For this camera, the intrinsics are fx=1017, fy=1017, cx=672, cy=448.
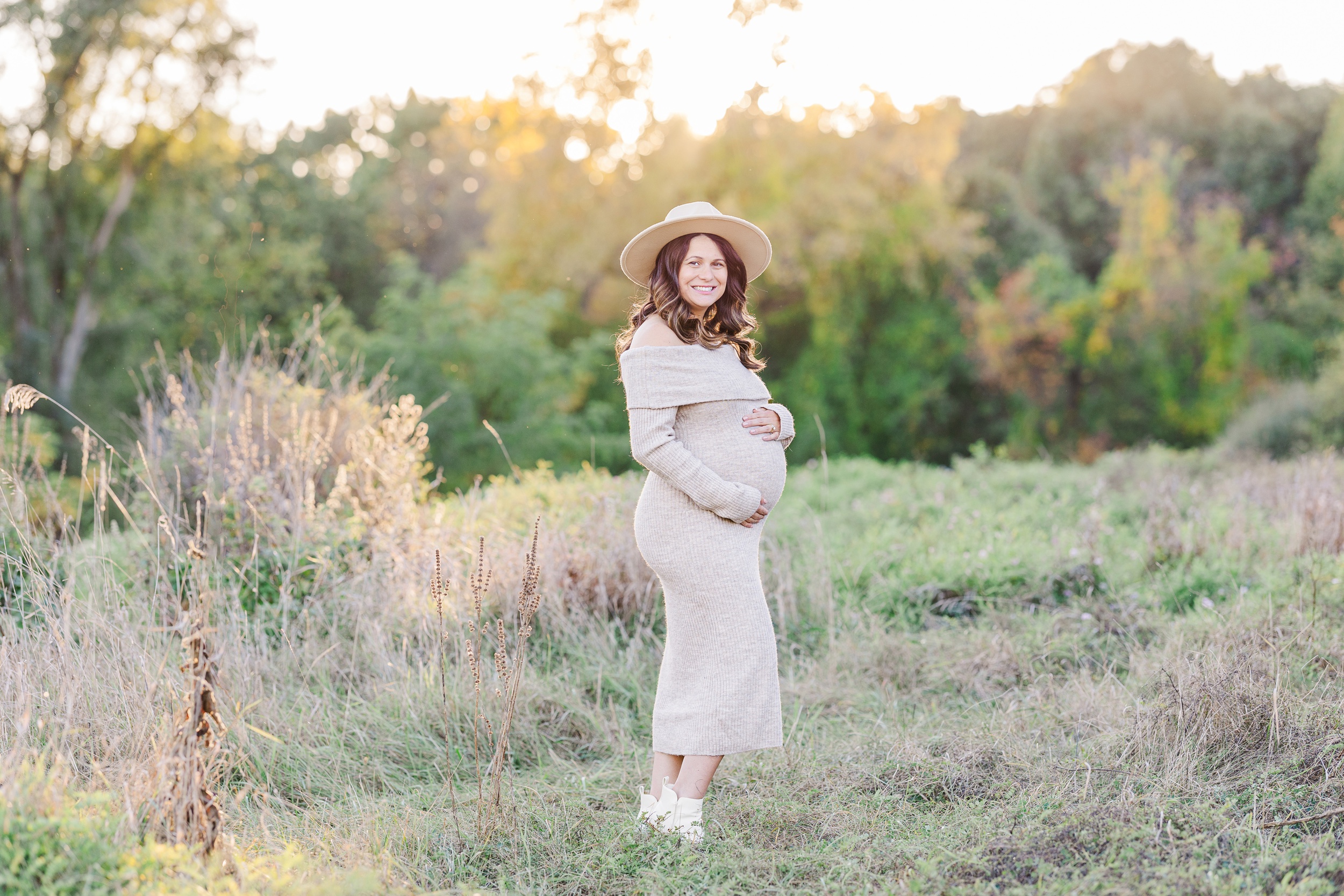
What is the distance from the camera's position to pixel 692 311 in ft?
10.4

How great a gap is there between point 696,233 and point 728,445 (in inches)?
27.4

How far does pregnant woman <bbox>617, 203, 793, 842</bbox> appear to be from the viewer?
2928 millimetres

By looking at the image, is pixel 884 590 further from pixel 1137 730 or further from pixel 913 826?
pixel 913 826

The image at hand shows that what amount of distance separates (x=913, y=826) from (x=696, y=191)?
1435 centimetres

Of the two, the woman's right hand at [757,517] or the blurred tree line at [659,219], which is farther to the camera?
the blurred tree line at [659,219]

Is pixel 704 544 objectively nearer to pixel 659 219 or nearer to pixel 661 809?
pixel 661 809

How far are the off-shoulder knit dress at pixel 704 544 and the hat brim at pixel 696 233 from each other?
384 millimetres

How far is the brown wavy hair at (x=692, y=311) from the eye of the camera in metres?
3.12

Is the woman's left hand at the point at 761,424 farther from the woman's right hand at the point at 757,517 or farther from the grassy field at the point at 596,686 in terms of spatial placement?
the grassy field at the point at 596,686

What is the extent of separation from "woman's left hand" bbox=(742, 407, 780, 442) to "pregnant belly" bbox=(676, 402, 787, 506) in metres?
0.01

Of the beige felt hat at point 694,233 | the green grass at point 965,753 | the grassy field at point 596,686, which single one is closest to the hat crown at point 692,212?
the beige felt hat at point 694,233

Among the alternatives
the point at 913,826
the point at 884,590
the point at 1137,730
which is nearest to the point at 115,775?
the point at 913,826

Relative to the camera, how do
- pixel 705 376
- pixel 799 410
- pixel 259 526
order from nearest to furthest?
pixel 705 376 < pixel 259 526 < pixel 799 410

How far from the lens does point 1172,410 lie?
57.6 ft
